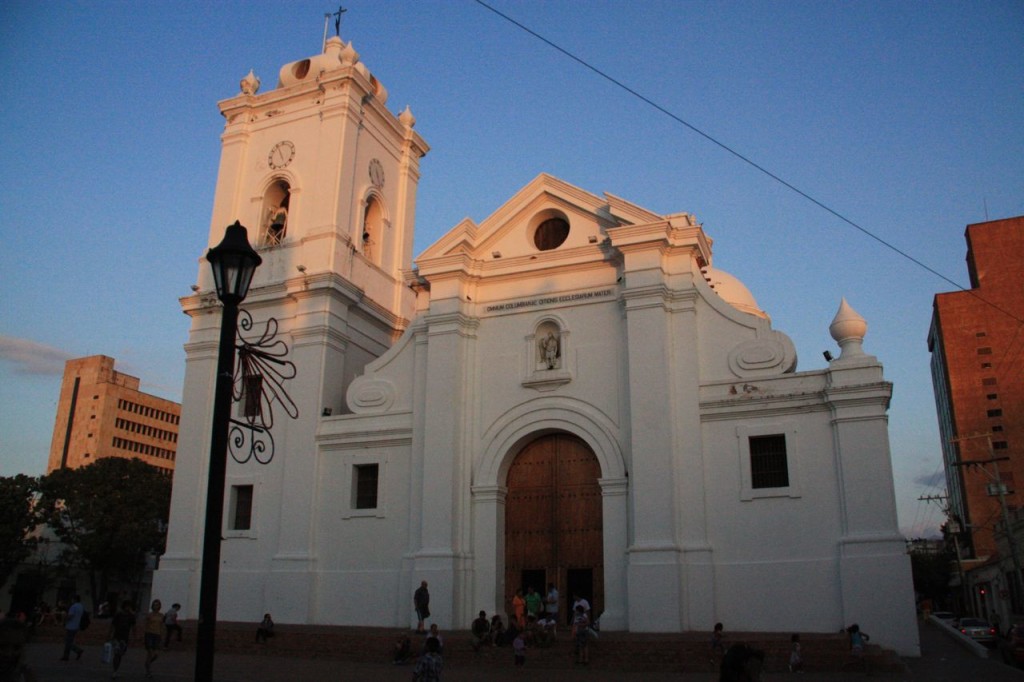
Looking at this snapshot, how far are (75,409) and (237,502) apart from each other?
6424cm

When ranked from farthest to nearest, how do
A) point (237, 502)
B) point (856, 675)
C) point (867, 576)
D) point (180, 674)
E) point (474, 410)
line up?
point (237, 502)
point (474, 410)
point (867, 576)
point (180, 674)
point (856, 675)

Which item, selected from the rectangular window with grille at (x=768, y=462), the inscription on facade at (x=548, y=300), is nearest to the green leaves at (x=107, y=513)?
the inscription on facade at (x=548, y=300)

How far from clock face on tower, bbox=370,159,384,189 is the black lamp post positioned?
2089 cm

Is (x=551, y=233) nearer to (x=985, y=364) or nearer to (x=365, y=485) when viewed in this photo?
(x=365, y=485)

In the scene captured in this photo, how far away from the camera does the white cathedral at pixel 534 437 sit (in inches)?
723

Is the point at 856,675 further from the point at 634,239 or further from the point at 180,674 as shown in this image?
the point at 180,674

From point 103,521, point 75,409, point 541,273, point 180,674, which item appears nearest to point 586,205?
point 541,273

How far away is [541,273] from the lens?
2264 cm

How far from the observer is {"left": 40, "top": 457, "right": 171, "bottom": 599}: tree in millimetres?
40562

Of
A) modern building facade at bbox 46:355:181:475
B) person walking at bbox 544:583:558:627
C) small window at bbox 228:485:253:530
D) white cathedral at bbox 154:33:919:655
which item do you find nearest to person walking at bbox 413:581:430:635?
white cathedral at bbox 154:33:919:655

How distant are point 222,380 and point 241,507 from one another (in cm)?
1828

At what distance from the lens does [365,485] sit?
75.6 ft

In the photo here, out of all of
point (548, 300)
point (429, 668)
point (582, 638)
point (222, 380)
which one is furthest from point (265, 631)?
point (222, 380)

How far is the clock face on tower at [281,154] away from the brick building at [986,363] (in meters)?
65.1
